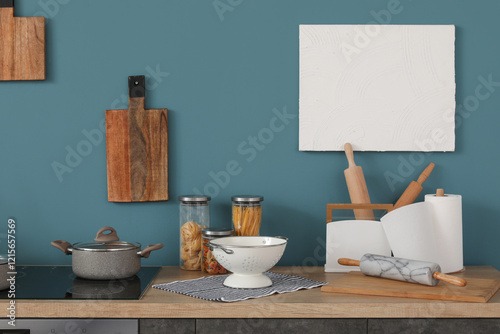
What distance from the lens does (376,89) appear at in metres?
1.94

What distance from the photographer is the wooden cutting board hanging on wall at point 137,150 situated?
6.35 feet

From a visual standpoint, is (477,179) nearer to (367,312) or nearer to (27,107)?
(367,312)

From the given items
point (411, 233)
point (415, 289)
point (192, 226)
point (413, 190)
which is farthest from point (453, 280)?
point (192, 226)

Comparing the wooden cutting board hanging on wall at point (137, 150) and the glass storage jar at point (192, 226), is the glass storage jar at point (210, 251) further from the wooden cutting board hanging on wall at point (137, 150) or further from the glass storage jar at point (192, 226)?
the wooden cutting board hanging on wall at point (137, 150)

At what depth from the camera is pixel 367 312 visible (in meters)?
1.42

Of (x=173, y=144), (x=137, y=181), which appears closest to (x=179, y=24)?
(x=173, y=144)

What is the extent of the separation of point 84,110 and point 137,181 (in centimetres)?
32

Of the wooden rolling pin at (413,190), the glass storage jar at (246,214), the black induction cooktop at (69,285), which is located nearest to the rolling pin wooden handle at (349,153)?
the wooden rolling pin at (413,190)

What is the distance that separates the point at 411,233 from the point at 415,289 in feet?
0.70

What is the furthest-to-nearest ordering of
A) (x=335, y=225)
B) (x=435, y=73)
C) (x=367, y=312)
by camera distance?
(x=435, y=73) → (x=335, y=225) → (x=367, y=312)

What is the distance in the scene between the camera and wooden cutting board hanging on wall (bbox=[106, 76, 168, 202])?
1935 mm

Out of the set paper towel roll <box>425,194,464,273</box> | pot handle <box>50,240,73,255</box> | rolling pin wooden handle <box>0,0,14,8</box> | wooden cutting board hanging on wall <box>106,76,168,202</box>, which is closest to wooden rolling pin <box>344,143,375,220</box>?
paper towel roll <box>425,194,464,273</box>

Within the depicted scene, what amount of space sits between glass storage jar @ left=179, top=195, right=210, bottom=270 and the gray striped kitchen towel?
0.15 m

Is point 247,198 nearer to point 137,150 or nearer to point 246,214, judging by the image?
point 246,214
